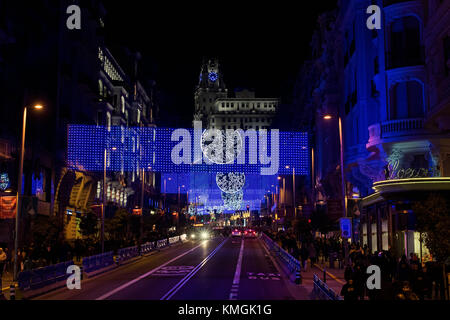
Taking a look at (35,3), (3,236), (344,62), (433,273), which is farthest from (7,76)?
(433,273)

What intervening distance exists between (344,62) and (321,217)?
546 inches

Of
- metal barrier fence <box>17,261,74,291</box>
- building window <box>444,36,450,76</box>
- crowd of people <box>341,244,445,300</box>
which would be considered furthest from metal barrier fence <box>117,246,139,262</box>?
building window <box>444,36,450,76</box>

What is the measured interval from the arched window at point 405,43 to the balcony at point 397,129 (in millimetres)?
3099

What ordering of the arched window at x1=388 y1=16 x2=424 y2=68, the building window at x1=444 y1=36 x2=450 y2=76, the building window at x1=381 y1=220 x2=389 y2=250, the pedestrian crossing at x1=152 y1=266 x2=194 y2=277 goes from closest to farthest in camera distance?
the building window at x1=444 y1=36 x2=450 y2=76 → the arched window at x1=388 y1=16 x2=424 y2=68 → the pedestrian crossing at x1=152 y1=266 x2=194 y2=277 → the building window at x1=381 y1=220 x2=389 y2=250

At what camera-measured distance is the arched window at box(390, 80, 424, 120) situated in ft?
108

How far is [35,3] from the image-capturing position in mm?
Answer: 48969

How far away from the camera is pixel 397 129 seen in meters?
33.2

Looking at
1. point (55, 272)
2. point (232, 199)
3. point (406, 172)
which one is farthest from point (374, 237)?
point (232, 199)

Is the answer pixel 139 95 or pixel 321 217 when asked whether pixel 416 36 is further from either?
pixel 139 95

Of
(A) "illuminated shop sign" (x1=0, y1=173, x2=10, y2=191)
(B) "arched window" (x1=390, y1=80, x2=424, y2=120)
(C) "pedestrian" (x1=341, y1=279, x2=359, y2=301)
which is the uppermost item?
(B) "arched window" (x1=390, y1=80, x2=424, y2=120)

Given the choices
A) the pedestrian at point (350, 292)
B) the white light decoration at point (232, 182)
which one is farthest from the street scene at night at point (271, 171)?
the white light decoration at point (232, 182)

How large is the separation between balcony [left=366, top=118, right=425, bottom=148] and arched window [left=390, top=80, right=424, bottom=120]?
50 cm

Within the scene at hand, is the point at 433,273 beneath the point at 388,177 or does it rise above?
beneath

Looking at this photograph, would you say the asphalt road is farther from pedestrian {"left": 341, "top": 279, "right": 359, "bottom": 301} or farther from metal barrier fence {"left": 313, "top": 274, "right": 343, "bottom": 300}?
pedestrian {"left": 341, "top": 279, "right": 359, "bottom": 301}
